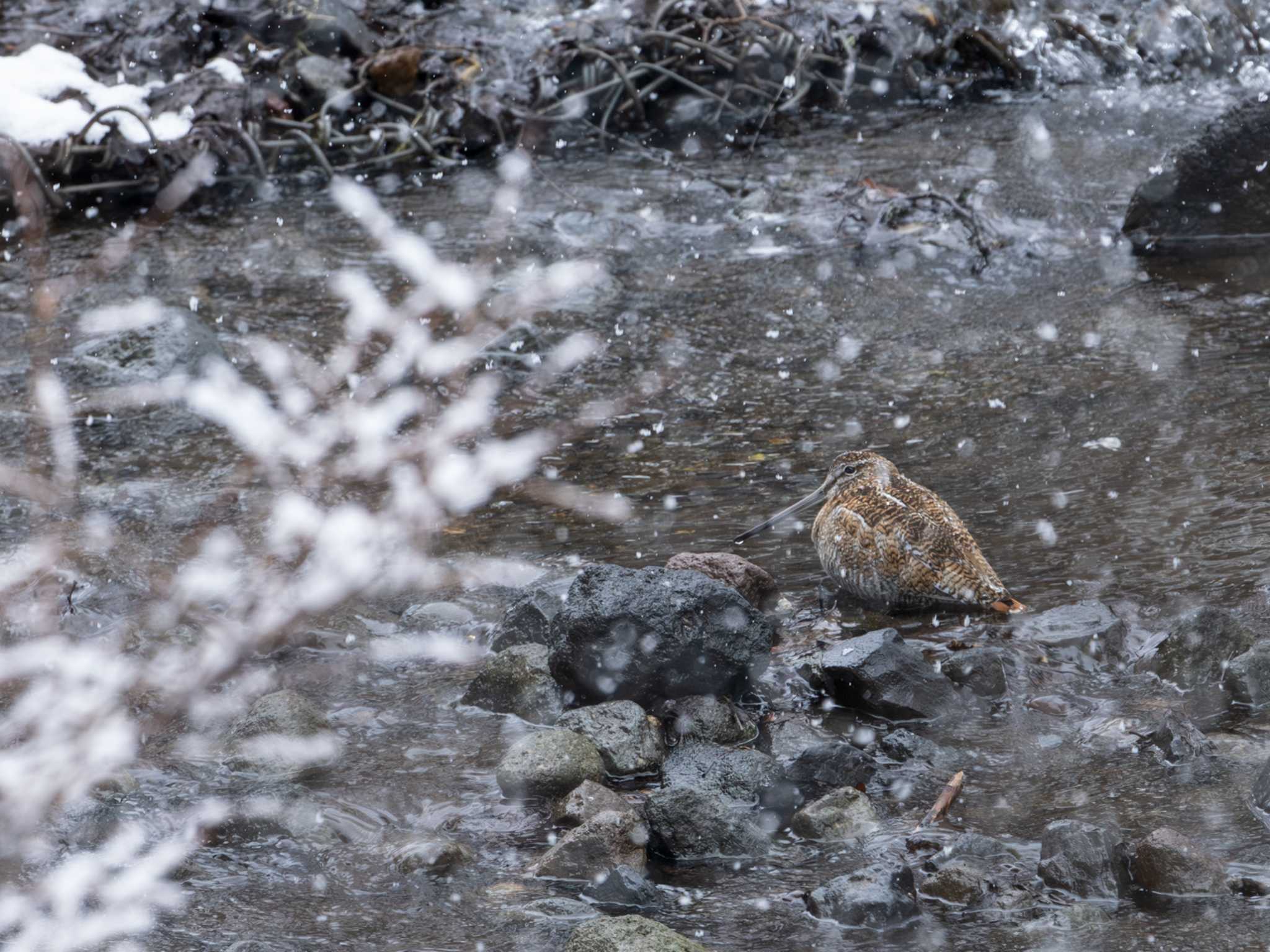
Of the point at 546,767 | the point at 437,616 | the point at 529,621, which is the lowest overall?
the point at 437,616

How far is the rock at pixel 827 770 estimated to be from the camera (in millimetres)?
3730

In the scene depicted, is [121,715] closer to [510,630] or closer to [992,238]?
[510,630]

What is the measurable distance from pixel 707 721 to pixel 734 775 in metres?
0.39

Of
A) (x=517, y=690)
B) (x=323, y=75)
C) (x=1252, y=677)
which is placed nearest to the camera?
(x=1252, y=677)

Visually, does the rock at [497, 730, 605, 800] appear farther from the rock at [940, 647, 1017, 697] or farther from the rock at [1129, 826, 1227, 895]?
the rock at [1129, 826, 1227, 895]

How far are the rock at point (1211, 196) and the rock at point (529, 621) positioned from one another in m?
5.29

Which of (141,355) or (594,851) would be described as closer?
(594,851)

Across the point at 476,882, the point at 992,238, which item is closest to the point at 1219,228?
the point at 992,238

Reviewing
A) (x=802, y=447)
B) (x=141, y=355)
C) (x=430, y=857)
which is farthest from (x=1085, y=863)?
(x=141, y=355)

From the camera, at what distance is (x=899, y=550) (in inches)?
193

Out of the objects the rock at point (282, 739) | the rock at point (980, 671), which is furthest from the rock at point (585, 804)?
the rock at point (980, 671)

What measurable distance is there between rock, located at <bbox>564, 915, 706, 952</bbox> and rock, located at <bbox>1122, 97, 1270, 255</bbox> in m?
6.67

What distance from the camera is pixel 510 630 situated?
475 centimetres

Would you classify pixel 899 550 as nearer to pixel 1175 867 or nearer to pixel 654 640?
pixel 654 640
